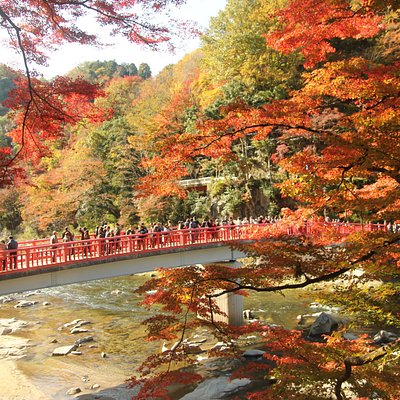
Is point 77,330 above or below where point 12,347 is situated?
above

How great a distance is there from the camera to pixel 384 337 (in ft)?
47.6

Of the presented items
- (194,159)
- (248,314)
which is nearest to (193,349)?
(248,314)

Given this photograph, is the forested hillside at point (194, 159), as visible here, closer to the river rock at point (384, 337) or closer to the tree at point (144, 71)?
the river rock at point (384, 337)

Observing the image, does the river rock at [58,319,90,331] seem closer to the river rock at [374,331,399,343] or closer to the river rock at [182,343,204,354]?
the river rock at [182,343,204,354]

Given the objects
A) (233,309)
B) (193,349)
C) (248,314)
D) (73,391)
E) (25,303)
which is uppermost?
(233,309)

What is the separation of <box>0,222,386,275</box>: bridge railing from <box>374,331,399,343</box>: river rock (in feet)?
12.7

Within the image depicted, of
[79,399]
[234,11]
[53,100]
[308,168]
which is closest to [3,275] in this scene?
[79,399]

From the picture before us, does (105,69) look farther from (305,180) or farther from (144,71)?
(305,180)

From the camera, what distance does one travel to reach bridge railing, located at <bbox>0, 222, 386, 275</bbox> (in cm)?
1251

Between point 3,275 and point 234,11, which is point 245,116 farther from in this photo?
point 234,11

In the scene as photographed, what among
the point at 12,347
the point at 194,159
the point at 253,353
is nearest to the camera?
the point at 253,353

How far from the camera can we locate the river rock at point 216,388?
1145 centimetres

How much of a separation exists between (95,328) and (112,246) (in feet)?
15.2

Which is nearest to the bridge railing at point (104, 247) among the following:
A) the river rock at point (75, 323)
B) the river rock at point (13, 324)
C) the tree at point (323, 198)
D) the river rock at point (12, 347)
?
the river rock at point (12, 347)
